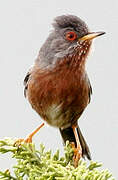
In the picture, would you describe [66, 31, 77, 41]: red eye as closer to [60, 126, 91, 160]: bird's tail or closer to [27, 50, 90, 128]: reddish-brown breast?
[27, 50, 90, 128]: reddish-brown breast

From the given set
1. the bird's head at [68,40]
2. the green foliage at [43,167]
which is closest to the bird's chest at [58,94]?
the bird's head at [68,40]

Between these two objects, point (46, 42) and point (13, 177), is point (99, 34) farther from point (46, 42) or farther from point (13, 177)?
point (13, 177)

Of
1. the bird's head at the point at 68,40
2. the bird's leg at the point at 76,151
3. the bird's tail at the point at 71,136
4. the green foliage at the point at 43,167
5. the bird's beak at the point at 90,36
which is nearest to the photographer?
the green foliage at the point at 43,167

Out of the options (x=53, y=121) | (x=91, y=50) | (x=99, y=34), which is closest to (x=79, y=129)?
(x=53, y=121)

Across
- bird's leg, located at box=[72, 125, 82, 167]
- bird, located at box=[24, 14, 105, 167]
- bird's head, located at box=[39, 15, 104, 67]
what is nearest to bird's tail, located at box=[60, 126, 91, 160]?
bird's leg, located at box=[72, 125, 82, 167]

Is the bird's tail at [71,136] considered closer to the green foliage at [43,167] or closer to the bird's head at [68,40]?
the bird's head at [68,40]

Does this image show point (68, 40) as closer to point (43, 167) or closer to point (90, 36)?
point (90, 36)
